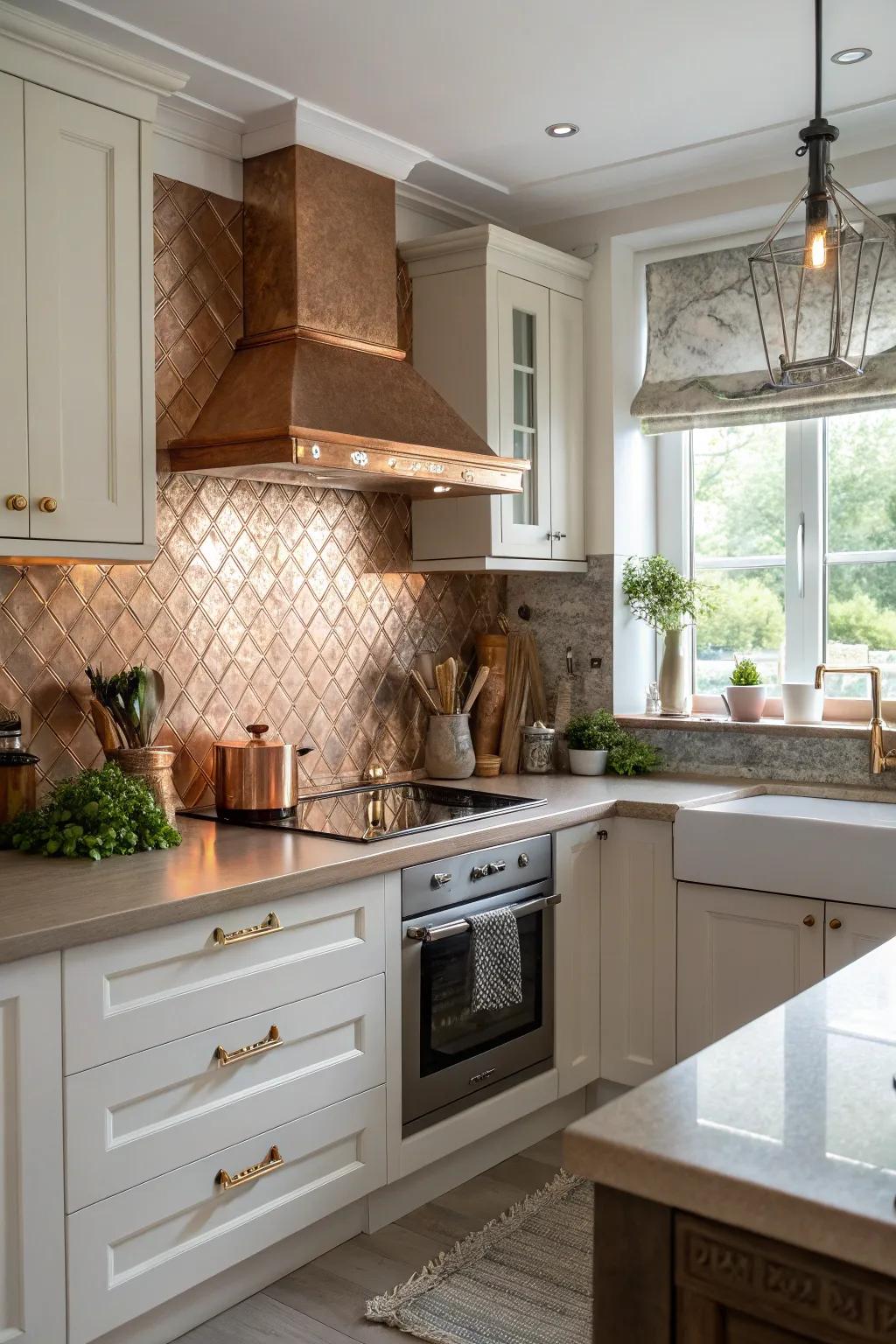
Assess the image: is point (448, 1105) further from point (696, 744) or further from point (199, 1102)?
point (696, 744)

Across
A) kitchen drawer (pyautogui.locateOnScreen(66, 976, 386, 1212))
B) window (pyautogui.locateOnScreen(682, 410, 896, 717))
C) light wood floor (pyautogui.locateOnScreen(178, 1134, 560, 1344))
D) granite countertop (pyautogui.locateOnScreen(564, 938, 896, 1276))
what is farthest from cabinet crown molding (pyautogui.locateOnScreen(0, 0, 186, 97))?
light wood floor (pyautogui.locateOnScreen(178, 1134, 560, 1344))

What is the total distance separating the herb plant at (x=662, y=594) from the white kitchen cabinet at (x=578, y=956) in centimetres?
89

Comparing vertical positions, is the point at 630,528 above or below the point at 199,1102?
above

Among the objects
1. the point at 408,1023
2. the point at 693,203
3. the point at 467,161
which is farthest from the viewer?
the point at 693,203

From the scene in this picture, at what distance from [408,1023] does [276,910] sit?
54cm

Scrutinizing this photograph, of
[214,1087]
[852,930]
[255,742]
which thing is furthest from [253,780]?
[852,930]

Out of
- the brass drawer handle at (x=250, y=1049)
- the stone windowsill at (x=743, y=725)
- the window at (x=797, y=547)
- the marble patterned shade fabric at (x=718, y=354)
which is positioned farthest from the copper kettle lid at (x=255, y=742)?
the marble patterned shade fabric at (x=718, y=354)

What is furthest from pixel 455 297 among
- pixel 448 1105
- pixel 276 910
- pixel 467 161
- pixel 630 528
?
pixel 448 1105

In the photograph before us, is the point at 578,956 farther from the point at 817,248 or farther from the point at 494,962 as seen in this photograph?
the point at 817,248

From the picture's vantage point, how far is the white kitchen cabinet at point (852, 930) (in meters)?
2.91

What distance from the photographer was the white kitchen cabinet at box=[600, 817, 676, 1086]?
3.27 metres

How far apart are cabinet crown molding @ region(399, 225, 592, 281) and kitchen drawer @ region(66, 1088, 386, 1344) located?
94.4 inches

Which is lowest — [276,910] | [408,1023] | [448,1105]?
[448,1105]

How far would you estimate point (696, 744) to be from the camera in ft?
12.6
